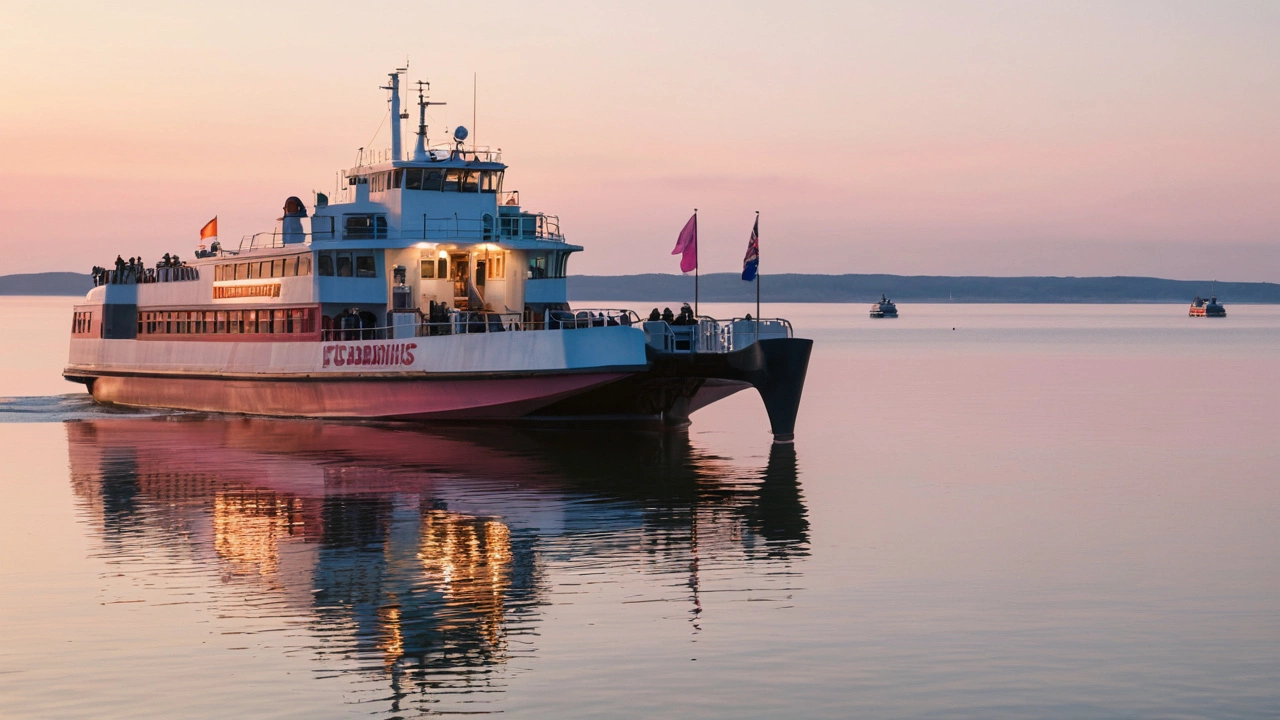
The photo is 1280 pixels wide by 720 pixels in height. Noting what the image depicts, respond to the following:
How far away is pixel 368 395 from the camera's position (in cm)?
4291

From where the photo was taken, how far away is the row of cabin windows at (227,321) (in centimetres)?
4488

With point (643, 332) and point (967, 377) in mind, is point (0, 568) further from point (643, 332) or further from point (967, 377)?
point (967, 377)

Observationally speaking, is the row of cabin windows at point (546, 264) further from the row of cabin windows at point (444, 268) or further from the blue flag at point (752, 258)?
the blue flag at point (752, 258)

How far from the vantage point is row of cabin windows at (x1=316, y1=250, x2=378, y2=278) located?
145 feet

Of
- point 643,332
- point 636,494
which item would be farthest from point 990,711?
point 643,332

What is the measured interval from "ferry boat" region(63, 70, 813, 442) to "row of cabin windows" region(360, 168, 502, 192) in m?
0.04

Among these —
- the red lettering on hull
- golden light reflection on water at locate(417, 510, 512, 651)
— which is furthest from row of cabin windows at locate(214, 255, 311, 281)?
golden light reflection on water at locate(417, 510, 512, 651)

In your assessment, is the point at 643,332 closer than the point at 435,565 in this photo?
No

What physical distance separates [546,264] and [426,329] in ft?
14.4

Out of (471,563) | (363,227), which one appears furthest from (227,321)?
(471,563)

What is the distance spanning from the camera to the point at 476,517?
1055 inches

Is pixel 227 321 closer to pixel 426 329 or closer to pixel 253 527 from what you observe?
pixel 426 329

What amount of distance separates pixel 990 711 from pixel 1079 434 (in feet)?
103

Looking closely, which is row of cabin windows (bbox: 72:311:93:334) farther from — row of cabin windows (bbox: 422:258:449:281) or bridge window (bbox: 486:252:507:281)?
bridge window (bbox: 486:252:507:281)
